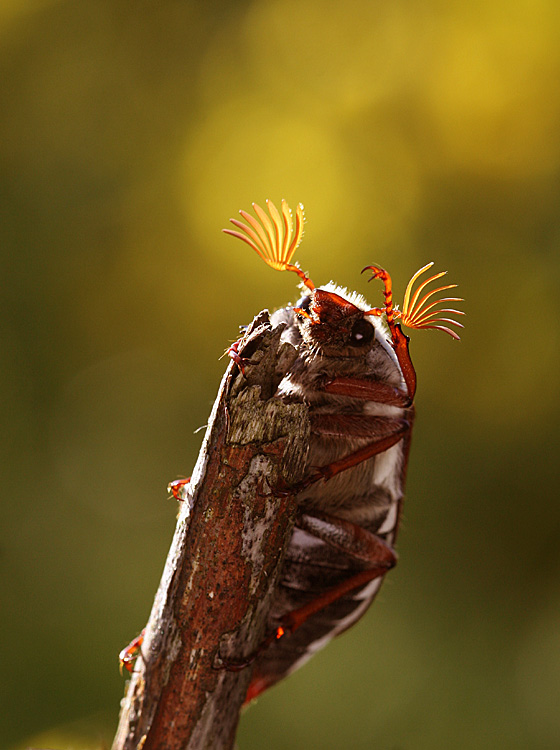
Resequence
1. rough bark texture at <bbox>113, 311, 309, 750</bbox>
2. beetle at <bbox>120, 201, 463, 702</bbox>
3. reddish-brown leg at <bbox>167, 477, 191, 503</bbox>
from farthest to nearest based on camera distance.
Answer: beetle at <bbox>120, 201, 463, 702</bbox> < reddish-brown leg at <bbox>167, 477, 191, 503</bbox> < rough bark texture at <bbox>113, 311, 309, 750</bbox>

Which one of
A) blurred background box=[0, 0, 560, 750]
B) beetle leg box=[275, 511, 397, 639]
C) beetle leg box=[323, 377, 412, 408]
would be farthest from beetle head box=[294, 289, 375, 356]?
blurred background box=[0, 0, 560, 750]

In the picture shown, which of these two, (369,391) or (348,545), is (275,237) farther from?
(348,545)

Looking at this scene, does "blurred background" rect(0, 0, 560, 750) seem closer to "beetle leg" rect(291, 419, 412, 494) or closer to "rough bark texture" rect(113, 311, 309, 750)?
"beetle leg" rect(291, 419, 412, 494)

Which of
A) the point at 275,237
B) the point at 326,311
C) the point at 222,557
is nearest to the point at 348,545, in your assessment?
the point at 222,557

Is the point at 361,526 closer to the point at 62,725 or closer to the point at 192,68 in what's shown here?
the point at 62,725

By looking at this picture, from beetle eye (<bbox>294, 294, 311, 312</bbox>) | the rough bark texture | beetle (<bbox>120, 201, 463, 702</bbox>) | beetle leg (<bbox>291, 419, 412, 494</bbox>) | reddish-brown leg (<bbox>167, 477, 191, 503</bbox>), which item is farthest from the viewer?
beetle eye (<bbox>294, 294, 311, 312</bbox>)

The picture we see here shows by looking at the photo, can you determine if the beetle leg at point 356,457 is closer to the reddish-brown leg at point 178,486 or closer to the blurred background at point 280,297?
the reddish-brown leg at point 178,486

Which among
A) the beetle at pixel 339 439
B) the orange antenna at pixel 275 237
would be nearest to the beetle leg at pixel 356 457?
the beetle at pixel 339 439
